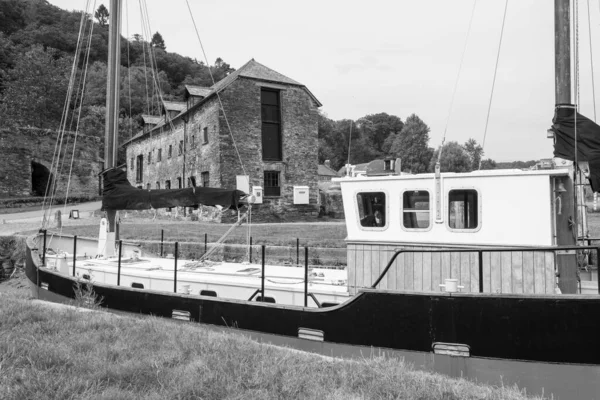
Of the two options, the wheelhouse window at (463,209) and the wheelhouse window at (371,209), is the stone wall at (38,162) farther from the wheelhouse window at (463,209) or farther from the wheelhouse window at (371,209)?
the wheelhouse window at (463,209)

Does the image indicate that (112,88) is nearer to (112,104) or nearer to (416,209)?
(112,104)

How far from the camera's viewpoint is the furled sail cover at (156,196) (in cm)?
857

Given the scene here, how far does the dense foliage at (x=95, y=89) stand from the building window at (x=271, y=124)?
19.9 feet

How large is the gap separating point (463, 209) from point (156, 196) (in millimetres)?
6089

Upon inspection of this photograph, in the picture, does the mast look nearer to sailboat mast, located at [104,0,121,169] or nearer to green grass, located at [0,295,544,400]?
sailboat mast, located at [104,0,121,169]

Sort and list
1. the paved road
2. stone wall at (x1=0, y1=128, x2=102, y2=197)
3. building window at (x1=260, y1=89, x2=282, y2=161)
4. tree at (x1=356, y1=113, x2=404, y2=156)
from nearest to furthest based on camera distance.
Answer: the paved road → building window at (x1=260, y1=89, x2=282, y2=161) → stone wall at (x1=0, y1=128, x2=102, y2=197) → tree at (x1=356, y1=113, x2=404, y2=156)

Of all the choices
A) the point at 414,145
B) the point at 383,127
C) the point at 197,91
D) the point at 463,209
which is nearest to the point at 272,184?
the point at 197,91

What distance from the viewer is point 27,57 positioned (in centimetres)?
4900

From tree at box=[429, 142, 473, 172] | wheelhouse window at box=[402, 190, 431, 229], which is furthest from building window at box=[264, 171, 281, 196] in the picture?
tree at box=[429, 142, 473, 172]

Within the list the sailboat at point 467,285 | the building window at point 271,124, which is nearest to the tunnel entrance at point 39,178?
the building window at point 271,124

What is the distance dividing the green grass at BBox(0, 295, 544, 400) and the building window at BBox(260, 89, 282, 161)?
25.2m

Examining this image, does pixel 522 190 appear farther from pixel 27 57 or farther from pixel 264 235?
pixel 27 57

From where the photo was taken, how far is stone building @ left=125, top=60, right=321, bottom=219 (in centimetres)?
2770

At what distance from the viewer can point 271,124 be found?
98.1 ft
